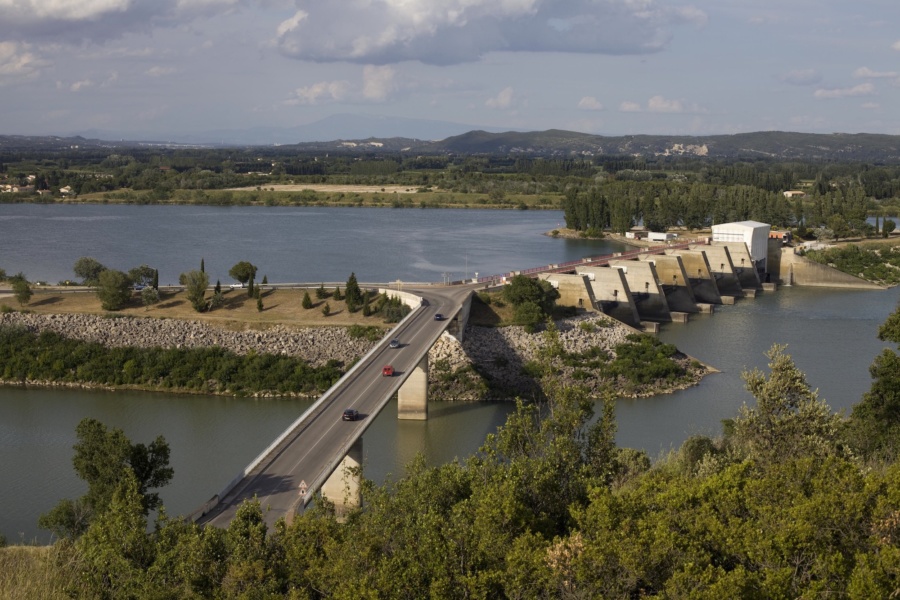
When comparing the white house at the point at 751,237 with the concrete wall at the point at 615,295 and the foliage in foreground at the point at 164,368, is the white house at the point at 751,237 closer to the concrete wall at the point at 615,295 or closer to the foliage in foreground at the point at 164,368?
the concrete wall at the point at 615,295

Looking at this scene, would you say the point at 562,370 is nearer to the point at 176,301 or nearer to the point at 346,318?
the point at 346,318

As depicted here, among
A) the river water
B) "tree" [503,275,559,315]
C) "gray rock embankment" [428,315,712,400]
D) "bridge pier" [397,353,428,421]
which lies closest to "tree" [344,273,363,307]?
"gray rock embankment" [428,315,712,400]

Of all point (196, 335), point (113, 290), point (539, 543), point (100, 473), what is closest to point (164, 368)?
point (196, 335)

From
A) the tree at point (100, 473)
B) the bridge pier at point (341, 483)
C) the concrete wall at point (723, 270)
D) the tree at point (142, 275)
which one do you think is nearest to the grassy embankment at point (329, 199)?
the concrete wall at point (723, 270)

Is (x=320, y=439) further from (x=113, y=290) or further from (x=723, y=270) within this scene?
(x=723, y=270)

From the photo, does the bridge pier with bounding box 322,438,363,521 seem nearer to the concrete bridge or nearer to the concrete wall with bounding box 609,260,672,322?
the concrete bridge
